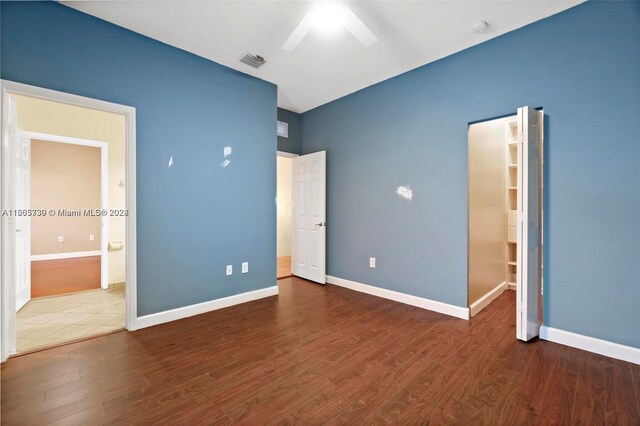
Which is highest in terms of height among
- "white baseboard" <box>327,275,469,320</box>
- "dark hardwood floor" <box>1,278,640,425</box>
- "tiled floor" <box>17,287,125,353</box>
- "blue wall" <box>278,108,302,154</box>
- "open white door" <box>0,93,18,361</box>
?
"blue wall" <box>278,108,302,154</box>

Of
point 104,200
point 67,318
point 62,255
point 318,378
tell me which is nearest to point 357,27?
point 318,378

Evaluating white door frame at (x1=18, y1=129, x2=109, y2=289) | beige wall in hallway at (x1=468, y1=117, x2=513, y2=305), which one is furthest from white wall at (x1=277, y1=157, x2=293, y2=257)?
beige wall in hallway at (x1=468, y1=117, x2=513, y2=305)

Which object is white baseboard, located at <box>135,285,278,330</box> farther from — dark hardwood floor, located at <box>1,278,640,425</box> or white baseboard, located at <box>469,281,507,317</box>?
white baseboard, located at <box>469,281,507,317</box>

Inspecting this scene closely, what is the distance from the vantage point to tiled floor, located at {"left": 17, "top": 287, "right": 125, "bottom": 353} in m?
2.59

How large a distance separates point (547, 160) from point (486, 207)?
1074 mm

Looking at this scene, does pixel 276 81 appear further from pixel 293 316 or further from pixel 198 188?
pixel 293 316

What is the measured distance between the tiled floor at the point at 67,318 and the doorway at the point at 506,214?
3.89 m

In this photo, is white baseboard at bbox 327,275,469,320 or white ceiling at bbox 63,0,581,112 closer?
white ceiling at bbox 63,0,581,112

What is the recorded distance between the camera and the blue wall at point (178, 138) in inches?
94.0

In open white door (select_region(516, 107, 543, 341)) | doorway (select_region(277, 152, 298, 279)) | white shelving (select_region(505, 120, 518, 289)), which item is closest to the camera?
open white door (select_region(516, 107, 543, 341))

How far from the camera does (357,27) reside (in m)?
2.17

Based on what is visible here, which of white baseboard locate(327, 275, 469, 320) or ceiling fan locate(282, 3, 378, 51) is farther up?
ceiling fan locate(282, 3, 378, 51)

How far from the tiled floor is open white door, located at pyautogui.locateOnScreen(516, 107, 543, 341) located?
152 inches

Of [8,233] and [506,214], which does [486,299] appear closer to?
[506,214]
